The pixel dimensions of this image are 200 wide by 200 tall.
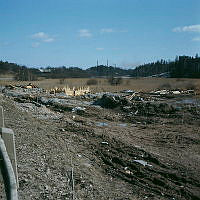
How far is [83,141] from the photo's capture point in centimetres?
1085

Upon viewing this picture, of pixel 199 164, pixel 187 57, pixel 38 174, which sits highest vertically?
pixel 187 57

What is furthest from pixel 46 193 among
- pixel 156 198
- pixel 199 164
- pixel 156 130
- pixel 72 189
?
pixel 156 130

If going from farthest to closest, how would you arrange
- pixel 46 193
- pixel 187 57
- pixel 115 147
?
1. pixel 187 57
2. pixel 115 147
3. pixel 46 193

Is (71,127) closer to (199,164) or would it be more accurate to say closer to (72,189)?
(199,164)

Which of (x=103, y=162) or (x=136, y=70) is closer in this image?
(x=103, y=162)

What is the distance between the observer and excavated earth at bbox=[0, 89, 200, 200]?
664 cm

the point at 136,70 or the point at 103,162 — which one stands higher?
the point at 136,70

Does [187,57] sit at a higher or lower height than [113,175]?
higher

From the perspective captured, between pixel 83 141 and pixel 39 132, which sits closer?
pixel 39 132

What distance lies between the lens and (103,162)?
30.1 ft

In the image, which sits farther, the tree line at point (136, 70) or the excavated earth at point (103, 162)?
the tree line at point (136, 70)

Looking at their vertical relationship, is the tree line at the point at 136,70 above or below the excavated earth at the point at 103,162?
above

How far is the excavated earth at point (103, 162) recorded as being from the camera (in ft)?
21.8

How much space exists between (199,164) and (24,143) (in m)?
5.50
